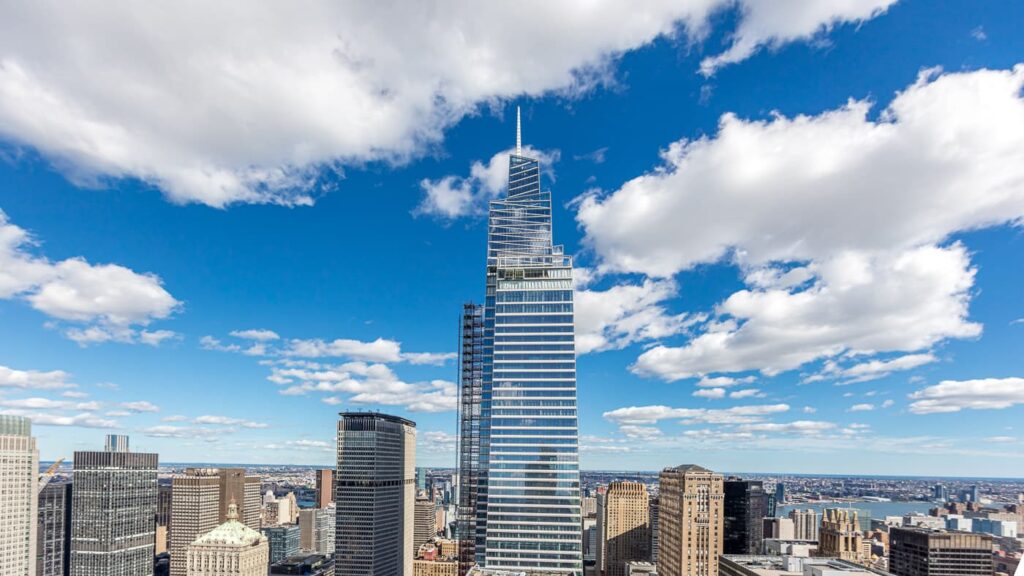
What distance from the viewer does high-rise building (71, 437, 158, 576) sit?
168375mm

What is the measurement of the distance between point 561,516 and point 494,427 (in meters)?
21.2

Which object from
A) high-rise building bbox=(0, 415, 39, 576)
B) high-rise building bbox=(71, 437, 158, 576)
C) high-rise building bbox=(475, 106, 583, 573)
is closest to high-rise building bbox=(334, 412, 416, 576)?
high-rise building bbox=(475, 106, 583, 573)

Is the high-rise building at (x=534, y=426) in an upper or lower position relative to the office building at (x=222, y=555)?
upper

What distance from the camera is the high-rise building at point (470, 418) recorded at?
147 meters

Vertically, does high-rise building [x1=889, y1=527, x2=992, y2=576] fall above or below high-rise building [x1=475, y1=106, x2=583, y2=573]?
below

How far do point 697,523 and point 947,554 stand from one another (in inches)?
2574

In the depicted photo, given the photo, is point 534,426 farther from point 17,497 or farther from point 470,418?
point 17,497

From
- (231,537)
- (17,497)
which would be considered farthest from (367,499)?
(17,497)

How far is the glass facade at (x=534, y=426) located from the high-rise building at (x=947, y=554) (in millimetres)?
82430

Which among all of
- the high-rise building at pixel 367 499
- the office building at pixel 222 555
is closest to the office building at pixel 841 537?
the high-rise building at pixel 367 499

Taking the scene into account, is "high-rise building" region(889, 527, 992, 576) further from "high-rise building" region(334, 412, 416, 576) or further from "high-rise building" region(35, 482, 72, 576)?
"high-rise building" region(35, 482, 72, 576)

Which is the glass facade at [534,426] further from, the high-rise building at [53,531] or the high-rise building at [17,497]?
the high-rise building at [53,531]

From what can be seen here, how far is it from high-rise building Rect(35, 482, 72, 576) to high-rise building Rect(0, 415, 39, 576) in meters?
54.2

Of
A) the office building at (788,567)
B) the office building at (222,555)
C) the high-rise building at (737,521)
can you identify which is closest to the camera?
the office building at (788,567)
